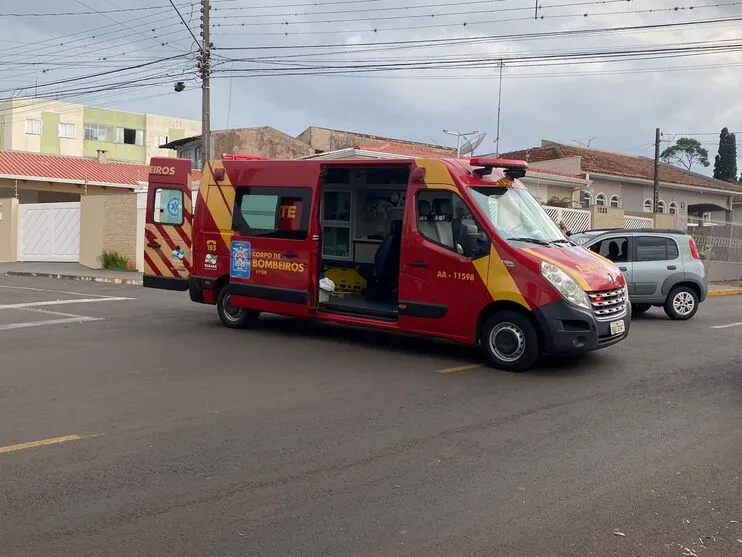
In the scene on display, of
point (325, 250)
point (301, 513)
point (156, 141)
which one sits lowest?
point (301, 513)

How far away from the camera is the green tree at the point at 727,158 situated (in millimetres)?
65375

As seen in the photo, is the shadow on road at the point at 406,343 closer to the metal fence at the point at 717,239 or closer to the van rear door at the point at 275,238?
the van rear door at the point at 275,238

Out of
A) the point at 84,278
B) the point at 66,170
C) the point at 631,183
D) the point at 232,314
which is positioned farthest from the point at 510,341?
the point at 631,183

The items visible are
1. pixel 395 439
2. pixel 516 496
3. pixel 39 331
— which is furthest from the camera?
pixel 39 331

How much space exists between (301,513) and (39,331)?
837 centimetres

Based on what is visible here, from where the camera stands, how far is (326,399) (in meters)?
7.12

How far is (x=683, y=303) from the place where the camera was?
45.6 ft

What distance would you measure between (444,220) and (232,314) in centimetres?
411

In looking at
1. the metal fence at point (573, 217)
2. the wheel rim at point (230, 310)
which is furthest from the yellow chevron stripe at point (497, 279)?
the metal fence at point (573, 217)

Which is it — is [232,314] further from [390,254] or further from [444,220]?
[444,220]

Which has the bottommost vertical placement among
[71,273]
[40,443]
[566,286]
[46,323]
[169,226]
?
[40,443]

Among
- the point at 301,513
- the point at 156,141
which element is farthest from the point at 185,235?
the point at 156,141

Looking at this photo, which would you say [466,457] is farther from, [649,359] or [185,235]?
[185,235]

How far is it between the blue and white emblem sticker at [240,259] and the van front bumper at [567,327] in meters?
4.65
